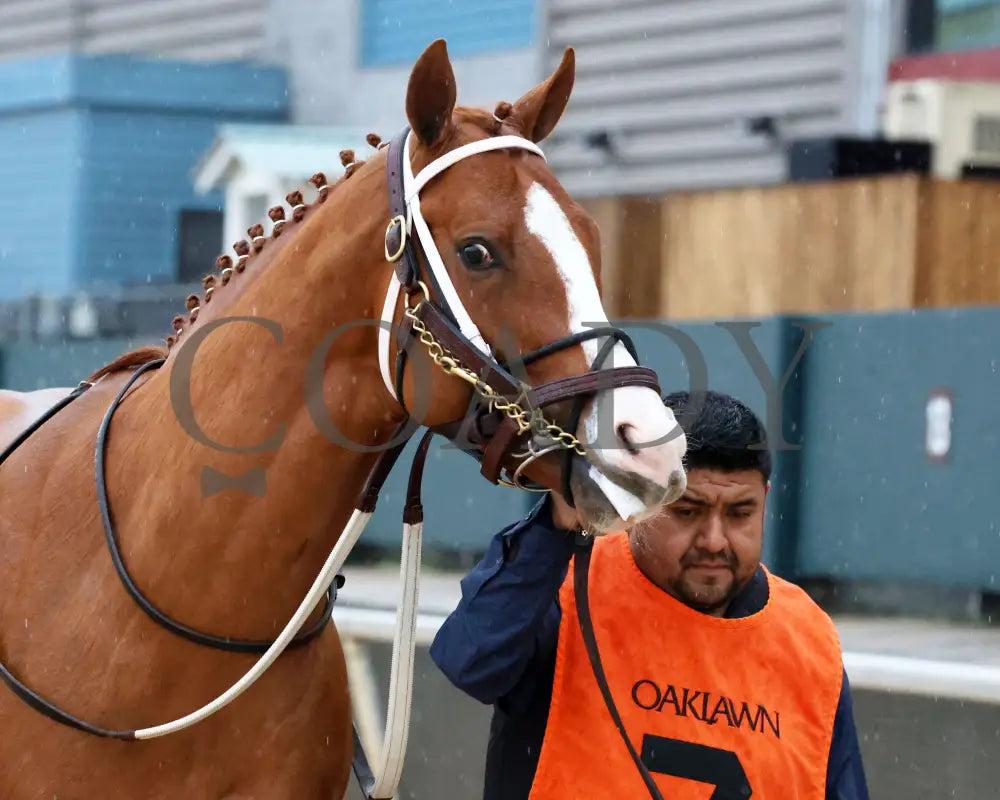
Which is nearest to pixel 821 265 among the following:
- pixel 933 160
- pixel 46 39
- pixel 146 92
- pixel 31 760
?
pixel 933 160

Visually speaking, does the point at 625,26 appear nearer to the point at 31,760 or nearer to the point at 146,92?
the point at 146,92

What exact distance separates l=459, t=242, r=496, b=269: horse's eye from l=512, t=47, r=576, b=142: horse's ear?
285 mm

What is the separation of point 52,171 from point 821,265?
9925 mm

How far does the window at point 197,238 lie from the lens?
50.7ft

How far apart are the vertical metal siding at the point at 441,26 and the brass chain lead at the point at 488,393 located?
996 centimetres

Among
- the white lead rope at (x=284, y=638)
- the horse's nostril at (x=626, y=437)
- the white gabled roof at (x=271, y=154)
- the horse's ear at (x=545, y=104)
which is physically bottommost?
the white lead rope at (x=284, y=638)

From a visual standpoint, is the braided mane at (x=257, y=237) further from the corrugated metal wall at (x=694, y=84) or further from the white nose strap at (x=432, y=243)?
the corrugated metal wall at (x=694, y=84)

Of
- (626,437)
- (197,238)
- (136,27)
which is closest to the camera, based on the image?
(626,437)

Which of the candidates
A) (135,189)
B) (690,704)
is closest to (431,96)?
(690,704)

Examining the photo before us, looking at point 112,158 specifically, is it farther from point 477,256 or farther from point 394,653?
point 477,256

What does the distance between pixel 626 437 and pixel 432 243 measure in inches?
18.7

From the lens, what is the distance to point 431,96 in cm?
262

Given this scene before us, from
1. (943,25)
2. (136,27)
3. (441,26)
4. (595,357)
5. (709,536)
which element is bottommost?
(709,536)

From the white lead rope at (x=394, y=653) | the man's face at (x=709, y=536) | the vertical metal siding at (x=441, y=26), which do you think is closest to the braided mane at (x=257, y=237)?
the white lead rope at (x=394, y=653)
